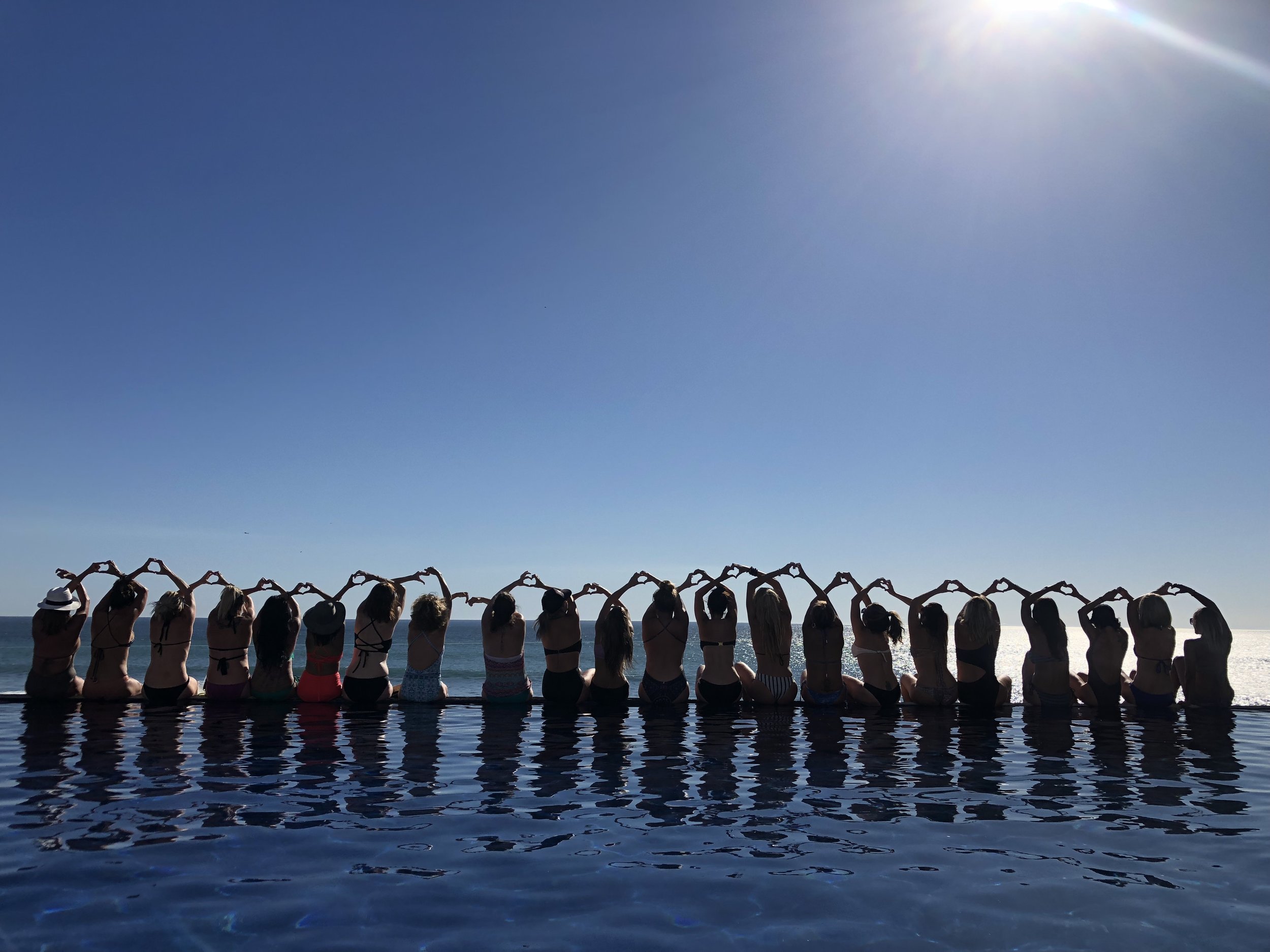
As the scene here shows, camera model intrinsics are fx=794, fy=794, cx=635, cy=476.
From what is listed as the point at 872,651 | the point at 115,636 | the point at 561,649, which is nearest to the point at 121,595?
the point at 115,636

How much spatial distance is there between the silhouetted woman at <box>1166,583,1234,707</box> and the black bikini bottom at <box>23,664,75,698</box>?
1900cm

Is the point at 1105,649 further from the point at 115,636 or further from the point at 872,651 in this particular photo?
the point at 115,636

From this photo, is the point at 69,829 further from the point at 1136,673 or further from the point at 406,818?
the point at 1136,673

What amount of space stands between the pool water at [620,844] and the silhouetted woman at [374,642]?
2.78m

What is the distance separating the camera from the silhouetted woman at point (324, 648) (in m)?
12.9

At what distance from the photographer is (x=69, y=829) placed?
5750 millimetres

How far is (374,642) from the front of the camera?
13.2m

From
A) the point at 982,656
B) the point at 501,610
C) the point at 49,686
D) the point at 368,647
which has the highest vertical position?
the point at 501,610

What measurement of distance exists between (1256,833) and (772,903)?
4352 mm

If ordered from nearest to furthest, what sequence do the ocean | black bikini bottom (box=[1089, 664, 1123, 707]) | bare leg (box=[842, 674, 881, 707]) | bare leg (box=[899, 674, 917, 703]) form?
bare leg (box=[842, 674, 881, 707]) → black bikini bottom (box=[1089, 664, 1123, 707]) → bare leg (box=[899, 674, 917, 703]) → the ocean

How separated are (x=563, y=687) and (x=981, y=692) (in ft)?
23.8

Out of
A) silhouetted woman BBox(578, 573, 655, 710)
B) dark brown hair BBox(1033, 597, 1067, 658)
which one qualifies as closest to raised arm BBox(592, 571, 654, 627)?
silhouetted woman BBox(578, 573, 655, 710)

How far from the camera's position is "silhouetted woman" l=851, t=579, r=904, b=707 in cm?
1330

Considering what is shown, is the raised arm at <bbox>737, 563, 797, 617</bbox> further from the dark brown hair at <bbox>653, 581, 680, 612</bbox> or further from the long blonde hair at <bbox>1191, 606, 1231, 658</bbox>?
the long blonde hair at <bbox>1191, 606, 1231, 658</bbox>
